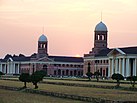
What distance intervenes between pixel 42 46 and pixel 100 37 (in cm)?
2756

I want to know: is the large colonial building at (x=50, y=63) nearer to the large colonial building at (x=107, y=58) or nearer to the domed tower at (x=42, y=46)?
the domed tower at (x=42, y=46)

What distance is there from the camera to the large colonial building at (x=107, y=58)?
103312 mm

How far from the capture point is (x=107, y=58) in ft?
378

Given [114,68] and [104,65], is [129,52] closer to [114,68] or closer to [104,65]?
[114,68]

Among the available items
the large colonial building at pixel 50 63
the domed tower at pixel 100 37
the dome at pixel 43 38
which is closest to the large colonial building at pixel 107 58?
the domed tower at pixel 100 37

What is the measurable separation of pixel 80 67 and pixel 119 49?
43540mm

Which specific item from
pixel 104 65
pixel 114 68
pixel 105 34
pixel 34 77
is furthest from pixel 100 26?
pixel 34 77

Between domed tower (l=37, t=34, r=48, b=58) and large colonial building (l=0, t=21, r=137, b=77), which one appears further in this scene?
domed tower (l=37, t=34, r=48, b=58)

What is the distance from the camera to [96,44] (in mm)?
124875

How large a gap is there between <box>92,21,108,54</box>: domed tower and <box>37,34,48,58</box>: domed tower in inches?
981

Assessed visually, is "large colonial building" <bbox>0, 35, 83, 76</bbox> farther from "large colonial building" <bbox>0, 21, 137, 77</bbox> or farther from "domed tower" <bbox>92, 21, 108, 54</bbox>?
"domed tower" <bbox>92, 21, 108, 54</bbox>

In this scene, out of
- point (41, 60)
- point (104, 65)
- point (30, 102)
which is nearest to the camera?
point (30, 102)

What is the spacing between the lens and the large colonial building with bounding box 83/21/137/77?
103 meters

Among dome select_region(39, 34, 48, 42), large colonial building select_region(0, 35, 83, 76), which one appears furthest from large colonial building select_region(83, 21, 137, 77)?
dome select_region(39, 34, 48, 42)
